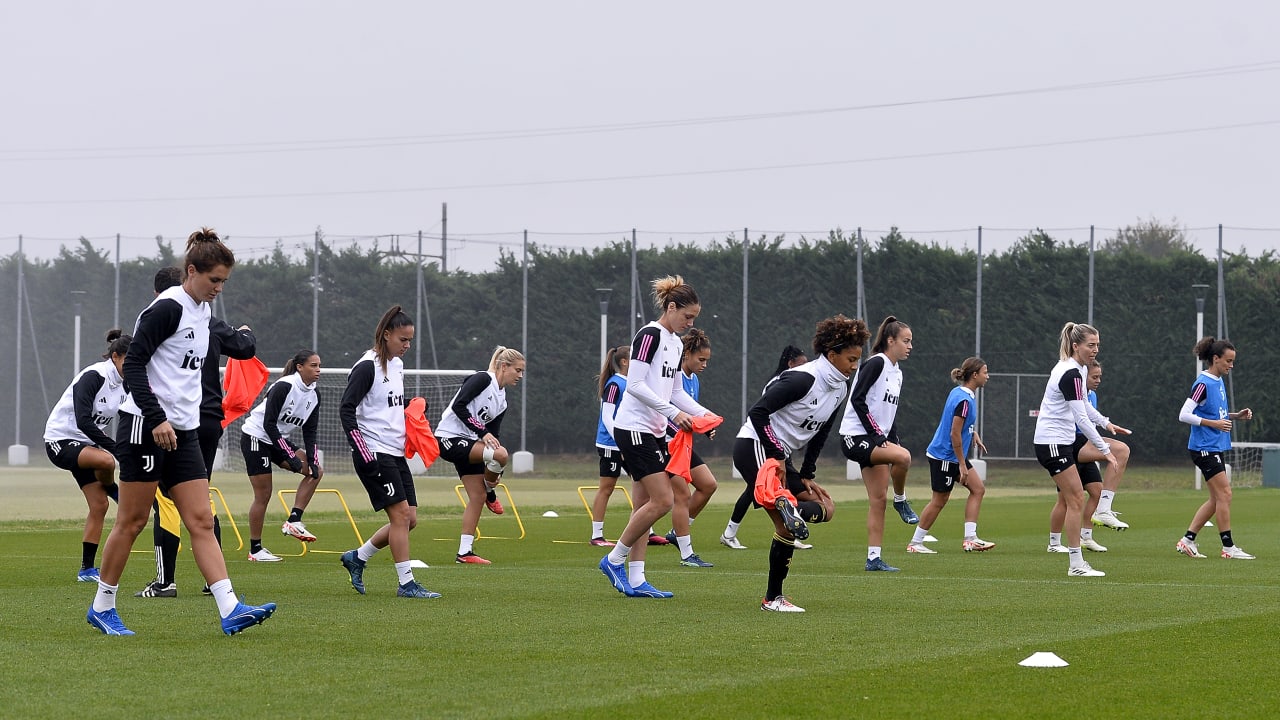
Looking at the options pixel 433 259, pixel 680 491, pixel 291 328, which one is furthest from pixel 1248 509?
pixel 291 328

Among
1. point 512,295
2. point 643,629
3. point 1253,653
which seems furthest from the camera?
point 512,295

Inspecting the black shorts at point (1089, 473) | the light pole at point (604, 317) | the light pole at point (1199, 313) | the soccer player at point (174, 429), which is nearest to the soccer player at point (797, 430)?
the soccer player at point (174, 429)

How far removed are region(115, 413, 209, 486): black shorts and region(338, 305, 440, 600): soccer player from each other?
2.43 metres

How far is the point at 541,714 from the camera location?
604cm

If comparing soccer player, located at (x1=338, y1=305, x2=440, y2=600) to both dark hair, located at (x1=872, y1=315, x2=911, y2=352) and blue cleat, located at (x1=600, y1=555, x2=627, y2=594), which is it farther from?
dark hair, located at (x1=872, y1=315, x2=911, y2=352)

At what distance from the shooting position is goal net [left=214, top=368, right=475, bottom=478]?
1502 inches

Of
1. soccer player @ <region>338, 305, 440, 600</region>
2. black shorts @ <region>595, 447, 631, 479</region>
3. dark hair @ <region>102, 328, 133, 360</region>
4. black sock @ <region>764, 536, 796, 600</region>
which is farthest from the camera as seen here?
black shorts @ <region>595, 447, 631, 479</region>

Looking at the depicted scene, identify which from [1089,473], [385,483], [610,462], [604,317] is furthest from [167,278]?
[604,317]

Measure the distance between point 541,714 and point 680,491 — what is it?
820cm

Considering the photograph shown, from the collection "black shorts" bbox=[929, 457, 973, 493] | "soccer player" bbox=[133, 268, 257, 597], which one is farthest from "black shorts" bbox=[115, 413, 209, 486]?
"black shorts" bbox=[929, 457, 973, 493]

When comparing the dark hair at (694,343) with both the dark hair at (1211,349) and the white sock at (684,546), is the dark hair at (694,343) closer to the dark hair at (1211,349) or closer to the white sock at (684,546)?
the white sock at (684,546)

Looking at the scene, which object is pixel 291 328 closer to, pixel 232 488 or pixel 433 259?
pixel 433 259

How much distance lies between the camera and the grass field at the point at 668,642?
634cm

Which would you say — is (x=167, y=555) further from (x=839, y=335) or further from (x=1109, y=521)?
(x=1109, y=521)
